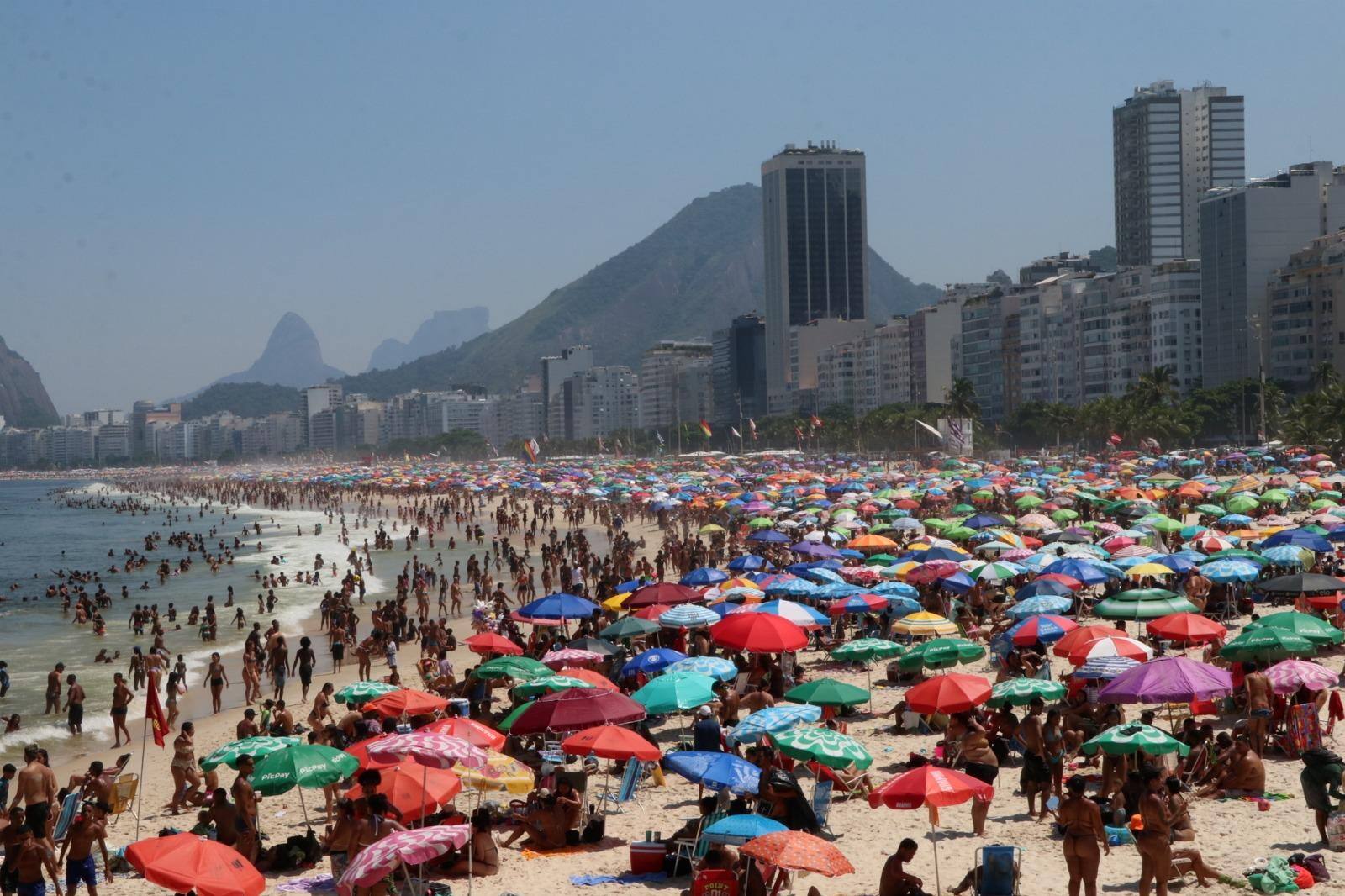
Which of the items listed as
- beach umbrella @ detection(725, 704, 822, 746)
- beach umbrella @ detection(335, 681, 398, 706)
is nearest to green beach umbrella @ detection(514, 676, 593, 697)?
beach umbrella @ detection(335, 681, 398, 706)

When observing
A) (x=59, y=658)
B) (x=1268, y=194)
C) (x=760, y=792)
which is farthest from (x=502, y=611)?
(x=1268, y=194)

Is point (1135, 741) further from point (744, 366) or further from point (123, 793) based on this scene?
point (744, 366)

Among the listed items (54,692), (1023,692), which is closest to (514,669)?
(1023,692)

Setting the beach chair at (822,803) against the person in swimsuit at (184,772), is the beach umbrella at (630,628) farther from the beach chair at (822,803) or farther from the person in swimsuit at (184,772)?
the beach chair at (822,803)

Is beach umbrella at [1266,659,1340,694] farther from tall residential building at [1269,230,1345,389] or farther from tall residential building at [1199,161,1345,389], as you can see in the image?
tall residential building at [1199,161,1345,389]

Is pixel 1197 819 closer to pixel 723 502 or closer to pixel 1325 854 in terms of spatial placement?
pixel 1325 854

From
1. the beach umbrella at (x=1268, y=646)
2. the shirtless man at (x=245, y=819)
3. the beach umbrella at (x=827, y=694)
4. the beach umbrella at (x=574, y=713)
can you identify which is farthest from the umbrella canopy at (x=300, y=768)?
the beach umbrella at (x=1268, y=646)

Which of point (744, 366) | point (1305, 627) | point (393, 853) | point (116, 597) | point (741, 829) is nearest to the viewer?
point (393, 853)
